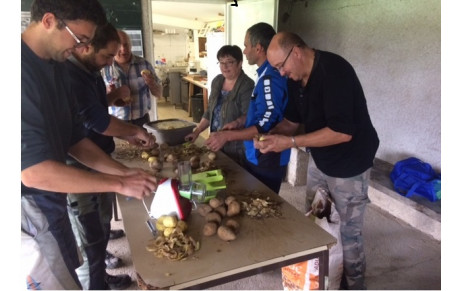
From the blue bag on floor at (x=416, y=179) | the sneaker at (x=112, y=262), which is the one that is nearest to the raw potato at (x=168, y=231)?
the sneaker at (x=112, y=262)

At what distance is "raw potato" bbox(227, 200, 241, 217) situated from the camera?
132 centimetres

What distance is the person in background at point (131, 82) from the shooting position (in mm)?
2643

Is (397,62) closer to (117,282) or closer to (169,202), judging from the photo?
(169,202)

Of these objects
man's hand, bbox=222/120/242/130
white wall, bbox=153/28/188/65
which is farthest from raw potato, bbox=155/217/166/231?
white wall, bbox=153/28/188/65

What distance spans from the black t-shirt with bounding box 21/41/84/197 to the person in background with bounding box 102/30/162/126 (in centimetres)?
127

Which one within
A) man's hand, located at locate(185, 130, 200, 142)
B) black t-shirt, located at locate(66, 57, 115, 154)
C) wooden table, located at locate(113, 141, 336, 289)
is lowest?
wooden table, located at locate(113, 141, 336, 289)

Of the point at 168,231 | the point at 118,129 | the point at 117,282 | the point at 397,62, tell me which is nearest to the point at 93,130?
the point at 118,129

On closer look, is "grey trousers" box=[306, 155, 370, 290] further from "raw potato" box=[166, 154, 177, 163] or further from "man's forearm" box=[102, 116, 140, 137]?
"man's forearm" box=[102, 116, 140, 137]

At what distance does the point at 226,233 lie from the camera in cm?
115

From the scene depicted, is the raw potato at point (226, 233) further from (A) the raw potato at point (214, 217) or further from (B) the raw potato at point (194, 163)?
→ (B) the raw potato at point (194, 163)

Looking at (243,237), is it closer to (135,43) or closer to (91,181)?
(91,181)

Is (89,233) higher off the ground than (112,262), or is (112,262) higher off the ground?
(89,233)

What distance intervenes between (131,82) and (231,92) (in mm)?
1084

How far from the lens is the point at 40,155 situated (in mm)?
991
